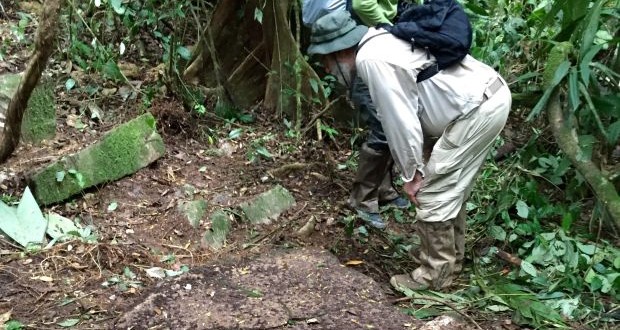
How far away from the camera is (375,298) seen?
3.42 metres

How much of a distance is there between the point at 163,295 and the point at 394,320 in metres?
1.17

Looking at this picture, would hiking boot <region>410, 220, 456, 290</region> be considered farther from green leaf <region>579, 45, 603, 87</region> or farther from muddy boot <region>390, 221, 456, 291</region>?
green leaf <region>579, 45, 603, 87</region>

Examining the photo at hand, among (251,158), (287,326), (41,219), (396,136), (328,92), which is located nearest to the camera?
(287,326)

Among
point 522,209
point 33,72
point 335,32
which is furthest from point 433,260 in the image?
point 33,72

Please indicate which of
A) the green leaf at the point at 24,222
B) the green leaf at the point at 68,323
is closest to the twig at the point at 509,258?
the green leaf at the point at 68,323

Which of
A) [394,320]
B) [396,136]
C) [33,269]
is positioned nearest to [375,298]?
[394,320]

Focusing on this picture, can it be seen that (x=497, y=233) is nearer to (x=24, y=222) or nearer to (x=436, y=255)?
Result: (x=436, y=255)

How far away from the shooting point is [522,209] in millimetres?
4086

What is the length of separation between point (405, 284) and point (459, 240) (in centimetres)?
46

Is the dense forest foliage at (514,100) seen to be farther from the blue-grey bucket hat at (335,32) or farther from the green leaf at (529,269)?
the blue-grey bucket hat at (335,32)

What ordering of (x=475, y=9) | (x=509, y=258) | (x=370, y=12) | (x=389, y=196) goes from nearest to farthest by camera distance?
(x=370, y=12)
(x=509, y=258)
(x=389, y=196)
(x=475, y=9)

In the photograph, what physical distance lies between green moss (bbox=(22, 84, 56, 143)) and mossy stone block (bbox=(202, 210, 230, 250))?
137 centimetres

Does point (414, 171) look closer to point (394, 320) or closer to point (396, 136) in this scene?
point (396, 136)

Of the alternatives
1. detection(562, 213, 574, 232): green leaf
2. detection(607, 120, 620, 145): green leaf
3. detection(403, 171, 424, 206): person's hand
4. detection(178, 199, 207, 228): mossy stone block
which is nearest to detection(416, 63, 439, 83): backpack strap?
detection(403, 171, 424, 206): person's hand
